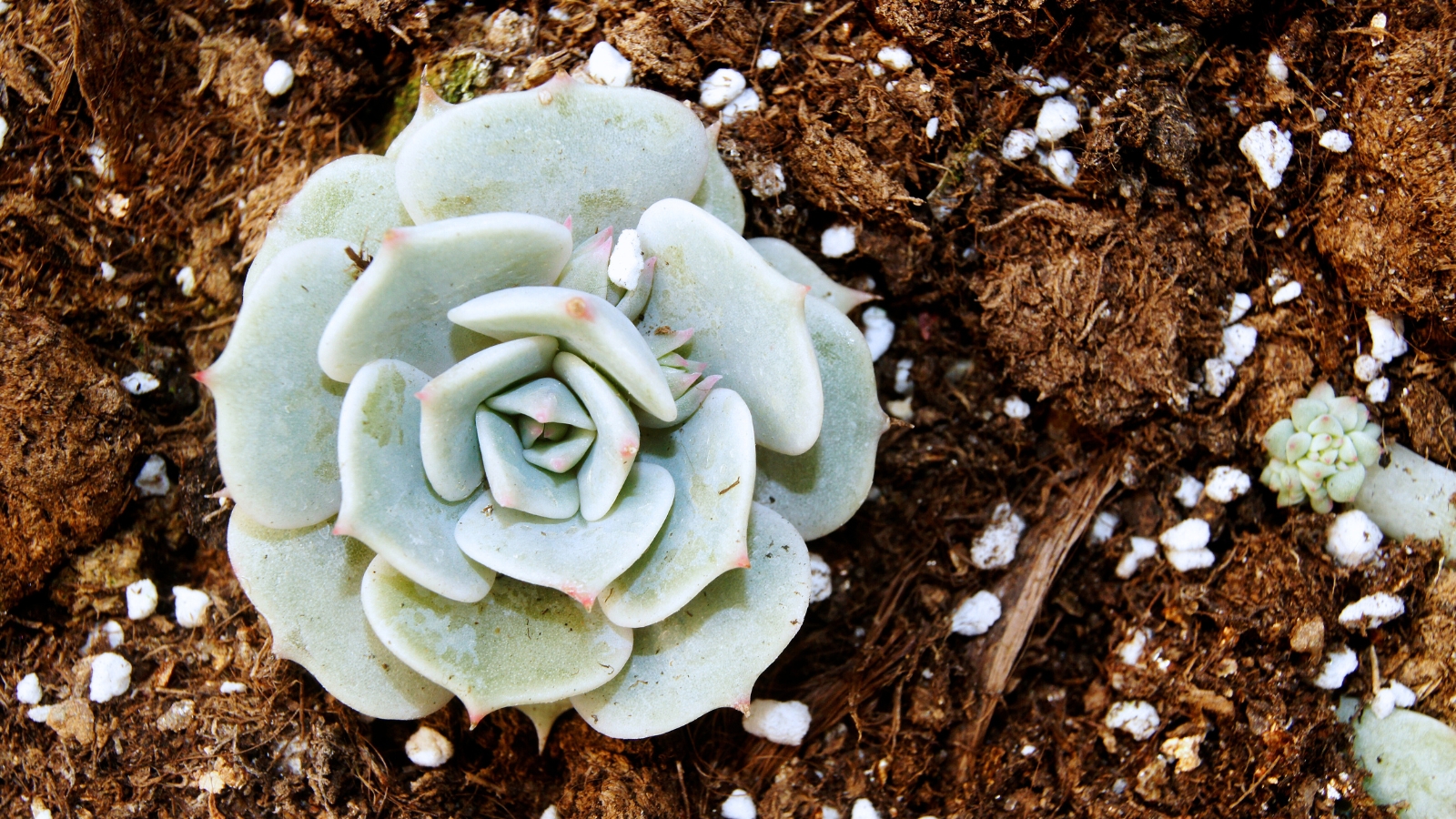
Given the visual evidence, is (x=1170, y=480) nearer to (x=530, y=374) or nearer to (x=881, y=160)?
(x=881, y=160)

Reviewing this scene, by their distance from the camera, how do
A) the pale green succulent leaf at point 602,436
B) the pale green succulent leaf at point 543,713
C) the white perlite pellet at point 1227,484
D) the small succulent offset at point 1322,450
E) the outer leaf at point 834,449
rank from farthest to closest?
the white perlite pellet at point 1227,484
the small succulent offset at point 1322,450
the pale green succulent leaf at point 543,713
the outer leaf at point 834,449
the pale green succulent leaf at point 602,436

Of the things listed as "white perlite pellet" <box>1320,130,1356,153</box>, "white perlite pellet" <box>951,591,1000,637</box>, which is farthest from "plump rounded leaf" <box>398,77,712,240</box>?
"white perlite pellet" <box>1320,130,1356,153</box>

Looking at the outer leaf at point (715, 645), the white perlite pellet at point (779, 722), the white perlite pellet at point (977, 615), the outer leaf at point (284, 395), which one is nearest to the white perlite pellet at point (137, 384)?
the outer leaf at point (284, 395)

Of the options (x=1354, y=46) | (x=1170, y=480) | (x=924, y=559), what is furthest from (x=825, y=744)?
(x=1354, y=46)

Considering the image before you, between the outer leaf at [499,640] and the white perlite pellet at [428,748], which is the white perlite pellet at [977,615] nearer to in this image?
the outer leaf at [499,640]

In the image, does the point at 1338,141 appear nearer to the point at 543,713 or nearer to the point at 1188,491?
the point at 1188,491

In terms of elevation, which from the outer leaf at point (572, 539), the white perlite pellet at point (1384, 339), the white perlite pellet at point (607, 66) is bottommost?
the white perlite pellet at point (1384, 339)
